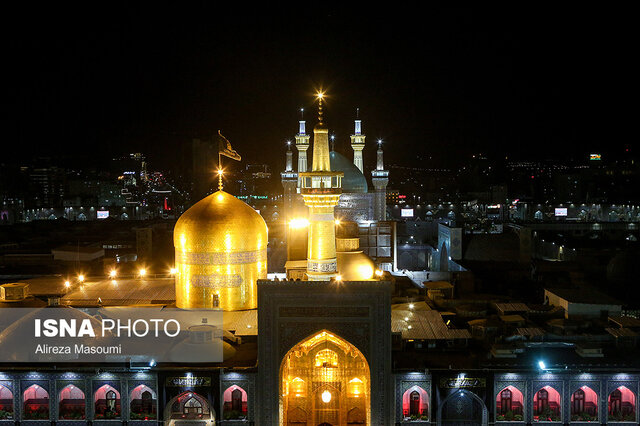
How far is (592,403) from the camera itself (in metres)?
11.3

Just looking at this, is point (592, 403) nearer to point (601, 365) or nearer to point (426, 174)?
point (601, 365)

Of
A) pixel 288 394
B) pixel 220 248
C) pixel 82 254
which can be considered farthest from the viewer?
pixel 82 254

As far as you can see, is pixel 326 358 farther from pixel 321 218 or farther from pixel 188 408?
pixel 321 218

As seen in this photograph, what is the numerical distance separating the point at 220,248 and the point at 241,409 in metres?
4.84

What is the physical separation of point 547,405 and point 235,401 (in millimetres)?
5747

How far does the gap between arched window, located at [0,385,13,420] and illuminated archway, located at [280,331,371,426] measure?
5089mm

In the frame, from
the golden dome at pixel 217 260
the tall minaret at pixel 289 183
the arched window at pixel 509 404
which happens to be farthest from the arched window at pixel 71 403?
the tall minaret at pixel 289 183

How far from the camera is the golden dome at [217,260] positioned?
1520 centimetres

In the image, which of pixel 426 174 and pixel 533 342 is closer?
pixel 533 342

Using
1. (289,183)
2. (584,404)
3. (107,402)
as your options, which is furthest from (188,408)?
(289,183)

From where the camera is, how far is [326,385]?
1201 cm

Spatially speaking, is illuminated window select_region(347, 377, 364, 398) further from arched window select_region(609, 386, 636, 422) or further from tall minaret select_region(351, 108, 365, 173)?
tall minaret select_region(351, 108, 365, 173)

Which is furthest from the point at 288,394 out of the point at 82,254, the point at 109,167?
the point at 109,167

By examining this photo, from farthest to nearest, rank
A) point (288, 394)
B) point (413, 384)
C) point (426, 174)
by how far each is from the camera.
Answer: point (426, 174) → point (288, 394) → point (413, 384)
